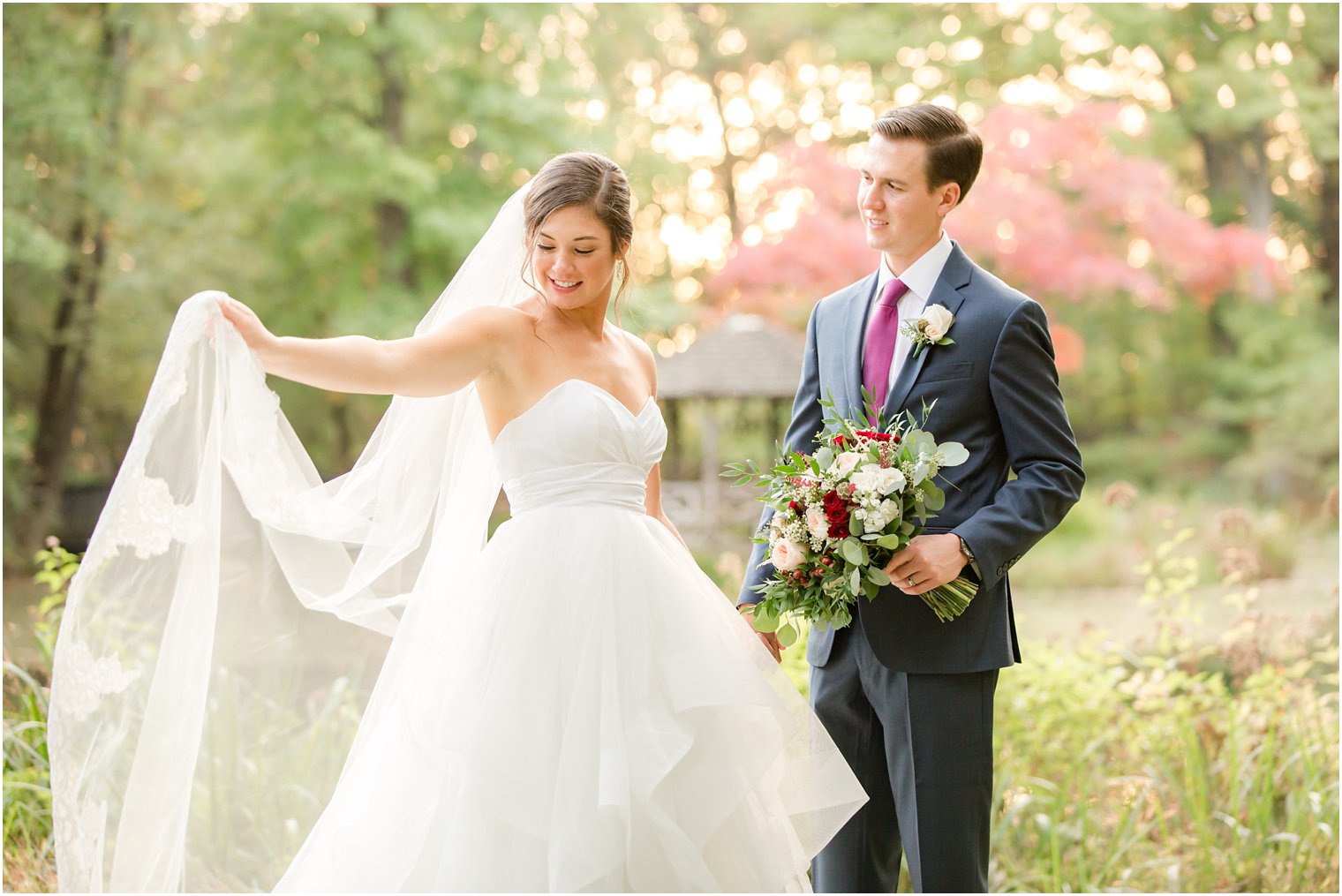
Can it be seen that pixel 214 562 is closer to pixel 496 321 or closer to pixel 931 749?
pixel 496 321

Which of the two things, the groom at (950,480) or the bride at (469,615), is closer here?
the bride at (469,615)

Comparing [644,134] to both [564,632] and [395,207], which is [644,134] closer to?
[395,207]

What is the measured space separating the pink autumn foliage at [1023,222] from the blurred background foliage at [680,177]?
36 millimetres

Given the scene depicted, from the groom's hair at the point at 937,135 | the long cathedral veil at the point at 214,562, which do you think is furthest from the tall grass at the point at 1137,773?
the groom's hair at the point at 937,135

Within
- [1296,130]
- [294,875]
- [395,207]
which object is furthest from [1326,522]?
[294,875]

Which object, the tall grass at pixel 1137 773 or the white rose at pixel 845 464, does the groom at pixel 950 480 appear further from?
the tall grass at pixel 1137 773

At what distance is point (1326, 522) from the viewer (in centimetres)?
1095

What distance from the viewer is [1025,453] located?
2.52 meters

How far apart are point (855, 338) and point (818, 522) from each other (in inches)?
22.4

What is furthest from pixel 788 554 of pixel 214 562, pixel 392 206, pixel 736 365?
pixel 392 206

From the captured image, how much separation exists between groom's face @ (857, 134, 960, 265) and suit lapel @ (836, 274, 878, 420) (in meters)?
0.15

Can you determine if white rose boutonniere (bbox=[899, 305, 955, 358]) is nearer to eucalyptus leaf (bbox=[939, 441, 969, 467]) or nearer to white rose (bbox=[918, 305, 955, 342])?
white rose (bbox=[918, 305, 955, 342])

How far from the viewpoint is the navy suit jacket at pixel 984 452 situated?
2471 millimetres

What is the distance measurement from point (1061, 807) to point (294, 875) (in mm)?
2629
